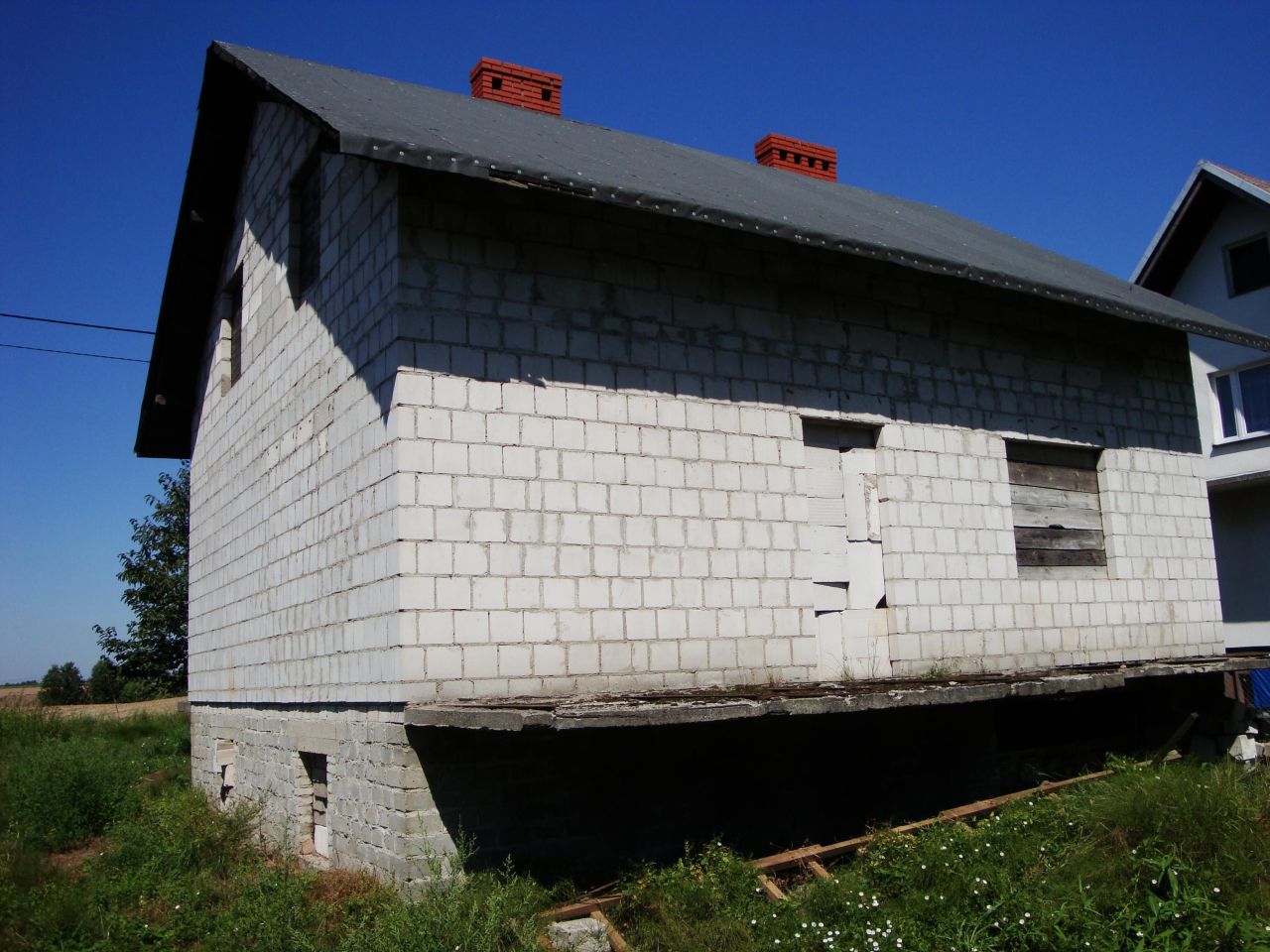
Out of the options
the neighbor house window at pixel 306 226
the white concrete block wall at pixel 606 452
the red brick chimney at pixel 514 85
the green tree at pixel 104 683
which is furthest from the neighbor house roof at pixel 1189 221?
the green tree at pixel 104 683

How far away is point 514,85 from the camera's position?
13.8m

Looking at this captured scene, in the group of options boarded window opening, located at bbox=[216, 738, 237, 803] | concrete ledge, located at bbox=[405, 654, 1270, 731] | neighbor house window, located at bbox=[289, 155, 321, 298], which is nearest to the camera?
concrete ledge, located at bbox=[405, 654, 1270, 731]

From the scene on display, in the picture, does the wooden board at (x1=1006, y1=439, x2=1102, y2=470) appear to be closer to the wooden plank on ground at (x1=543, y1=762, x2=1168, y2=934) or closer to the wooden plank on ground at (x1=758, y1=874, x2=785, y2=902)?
the wooden plank on ground at (x1=543, y1=762, x2=1168, y2=934)

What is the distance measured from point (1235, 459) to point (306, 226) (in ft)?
57.0

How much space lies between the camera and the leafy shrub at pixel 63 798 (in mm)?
12281

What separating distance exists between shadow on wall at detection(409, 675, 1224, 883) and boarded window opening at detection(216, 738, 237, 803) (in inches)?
230

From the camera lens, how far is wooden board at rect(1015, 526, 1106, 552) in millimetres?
11555

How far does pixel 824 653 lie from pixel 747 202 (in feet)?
12.6

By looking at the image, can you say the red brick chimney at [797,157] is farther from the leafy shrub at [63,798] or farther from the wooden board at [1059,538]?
the leafy shrub at [63,798]

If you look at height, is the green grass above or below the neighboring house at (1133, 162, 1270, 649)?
below

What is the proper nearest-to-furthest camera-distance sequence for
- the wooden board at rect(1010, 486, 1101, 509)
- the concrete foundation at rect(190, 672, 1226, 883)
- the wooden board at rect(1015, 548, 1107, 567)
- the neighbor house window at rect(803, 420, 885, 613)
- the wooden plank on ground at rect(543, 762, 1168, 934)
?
the wooden plank on ground at rect(543, 762, 1168, 934) < the concrete foundation at rect(190, 672, 1226, 883) < the neighbor house window at rect(803, 420, 885, 613) < the wooden board at rect(1015, 548, 1107, 567) < the wooden board at rect(1010, 486, 1101, 509)

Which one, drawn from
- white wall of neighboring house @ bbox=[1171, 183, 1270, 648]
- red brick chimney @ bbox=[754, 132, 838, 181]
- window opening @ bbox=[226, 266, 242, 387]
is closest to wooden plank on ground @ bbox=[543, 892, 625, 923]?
window opening @ bbox=[226, 266, 242, 387]

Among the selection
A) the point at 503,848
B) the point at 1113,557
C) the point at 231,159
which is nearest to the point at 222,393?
the point at 231,159

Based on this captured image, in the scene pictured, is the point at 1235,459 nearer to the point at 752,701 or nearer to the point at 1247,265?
the point at 1247,265
